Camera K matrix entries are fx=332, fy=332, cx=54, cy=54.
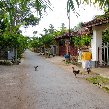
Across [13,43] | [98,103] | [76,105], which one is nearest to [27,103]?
[76,105]

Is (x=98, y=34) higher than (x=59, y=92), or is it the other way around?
(x=98, y=34)

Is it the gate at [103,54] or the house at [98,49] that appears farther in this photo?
the gate at [103,54]

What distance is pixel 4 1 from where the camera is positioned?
2.87m

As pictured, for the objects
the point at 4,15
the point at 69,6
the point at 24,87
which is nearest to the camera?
the point at 69,6

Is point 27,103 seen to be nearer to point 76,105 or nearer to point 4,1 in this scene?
point 76,105

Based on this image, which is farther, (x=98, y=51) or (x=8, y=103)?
(x=98, y=51)

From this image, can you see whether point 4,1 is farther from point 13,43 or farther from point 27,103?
point 13,43

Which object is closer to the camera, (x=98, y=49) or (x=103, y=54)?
(x=98, y=49)

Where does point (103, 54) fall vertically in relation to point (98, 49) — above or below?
below

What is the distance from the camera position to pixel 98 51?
2402 cm

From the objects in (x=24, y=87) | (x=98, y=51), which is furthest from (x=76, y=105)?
(x=98, y=51)

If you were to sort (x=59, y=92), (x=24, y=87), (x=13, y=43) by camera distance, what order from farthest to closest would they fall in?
(x=13, y=43) → (x=24, y=87) → (x=59, y=92)

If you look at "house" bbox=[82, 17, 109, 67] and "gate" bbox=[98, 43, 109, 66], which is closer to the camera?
"house" bbox=[82, 17, 109, 67]

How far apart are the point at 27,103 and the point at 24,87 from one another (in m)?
4.02
